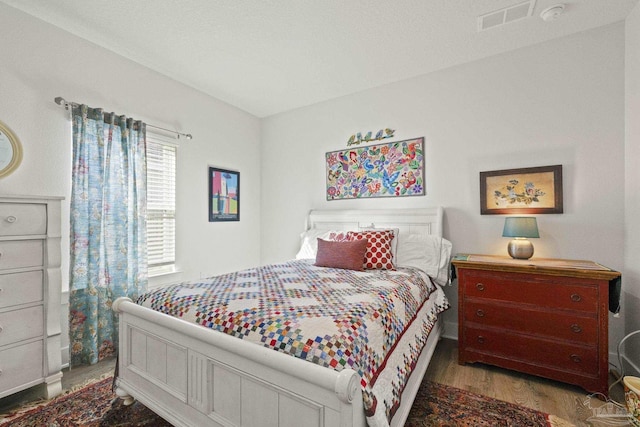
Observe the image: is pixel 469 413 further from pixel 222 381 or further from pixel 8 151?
pixel 8 151

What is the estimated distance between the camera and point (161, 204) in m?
3.05

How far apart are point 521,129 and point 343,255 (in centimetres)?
192

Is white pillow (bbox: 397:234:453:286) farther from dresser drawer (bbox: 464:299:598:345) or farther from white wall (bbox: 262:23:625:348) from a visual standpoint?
dresser drawer (bbox: 464:299:598:345)

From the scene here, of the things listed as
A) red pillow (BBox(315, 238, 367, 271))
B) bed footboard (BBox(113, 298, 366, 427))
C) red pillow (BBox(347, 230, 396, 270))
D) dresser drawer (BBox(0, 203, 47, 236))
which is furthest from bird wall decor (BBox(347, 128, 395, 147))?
dresser drawer (BBox(0, 203, 47, 236))

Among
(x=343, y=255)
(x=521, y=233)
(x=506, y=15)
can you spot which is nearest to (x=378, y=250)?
(x=343, y=255)

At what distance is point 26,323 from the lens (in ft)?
5.99

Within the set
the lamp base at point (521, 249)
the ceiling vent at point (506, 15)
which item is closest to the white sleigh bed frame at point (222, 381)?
the lamp base at point (521, 249)

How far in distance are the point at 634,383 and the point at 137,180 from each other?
379 centimetres

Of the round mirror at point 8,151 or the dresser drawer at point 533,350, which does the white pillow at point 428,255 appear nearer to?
the dresser drawer at point 533,350

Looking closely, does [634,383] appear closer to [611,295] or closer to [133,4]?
[611,295]

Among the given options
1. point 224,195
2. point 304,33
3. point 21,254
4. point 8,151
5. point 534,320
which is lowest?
point 534,320

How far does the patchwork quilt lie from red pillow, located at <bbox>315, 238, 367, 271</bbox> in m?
0.21

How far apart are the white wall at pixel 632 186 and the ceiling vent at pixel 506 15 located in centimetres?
73

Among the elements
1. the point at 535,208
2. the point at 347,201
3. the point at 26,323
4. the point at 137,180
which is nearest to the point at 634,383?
the point at 535,208
